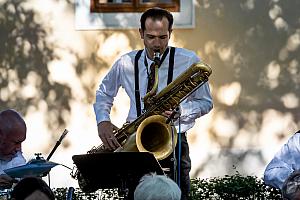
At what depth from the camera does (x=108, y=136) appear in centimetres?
693

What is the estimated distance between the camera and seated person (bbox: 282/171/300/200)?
4.83 m

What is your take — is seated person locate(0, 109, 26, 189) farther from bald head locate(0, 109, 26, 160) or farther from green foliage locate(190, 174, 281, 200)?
green foliage locate(190, 174, 281, 200)

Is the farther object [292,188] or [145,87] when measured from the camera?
[145,87]

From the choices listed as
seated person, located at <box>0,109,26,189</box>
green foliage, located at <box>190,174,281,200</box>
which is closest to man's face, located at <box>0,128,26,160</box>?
seated person, located at <box>0,109,26,189</box>

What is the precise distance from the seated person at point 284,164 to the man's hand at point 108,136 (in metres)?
1.33

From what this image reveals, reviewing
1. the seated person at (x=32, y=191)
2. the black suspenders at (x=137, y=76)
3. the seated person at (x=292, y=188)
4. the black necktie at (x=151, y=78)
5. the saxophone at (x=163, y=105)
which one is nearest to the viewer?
the seated person at (x=32, y=191)

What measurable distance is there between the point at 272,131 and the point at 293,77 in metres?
0.75

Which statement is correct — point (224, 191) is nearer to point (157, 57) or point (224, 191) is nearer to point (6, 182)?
point (157, 57)

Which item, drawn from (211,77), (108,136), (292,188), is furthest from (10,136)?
(211,77)

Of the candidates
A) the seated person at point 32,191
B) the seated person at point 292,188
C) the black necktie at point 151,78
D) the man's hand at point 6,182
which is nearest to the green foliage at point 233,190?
the black necktie at point 151,78

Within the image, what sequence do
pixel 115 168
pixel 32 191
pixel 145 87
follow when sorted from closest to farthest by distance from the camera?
pixel 32 191 < pixel 115 168 < pixel 145 87

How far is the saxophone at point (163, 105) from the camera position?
675 centimetres

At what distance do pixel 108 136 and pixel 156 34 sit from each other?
3.04 ft

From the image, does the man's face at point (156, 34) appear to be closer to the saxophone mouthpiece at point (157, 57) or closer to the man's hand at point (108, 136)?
the saxophone mouthpiece at point (157, 57)
